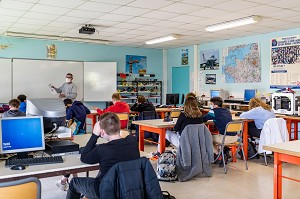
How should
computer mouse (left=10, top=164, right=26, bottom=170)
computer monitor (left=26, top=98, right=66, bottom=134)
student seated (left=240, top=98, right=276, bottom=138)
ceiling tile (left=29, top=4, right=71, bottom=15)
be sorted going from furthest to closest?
student seated (left=240, top=98, right=276, bottom=138)
ceiling tile (left=29, top=4, right=71, bottom=15)
computer monitor (left=26, top=98, right=66, bottom=134)
computer mouse (left=10, top=164, right=26, bottom=170)

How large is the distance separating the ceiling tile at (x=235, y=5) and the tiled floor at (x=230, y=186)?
2.74 m

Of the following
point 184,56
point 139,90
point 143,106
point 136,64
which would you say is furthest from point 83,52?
point 143,106

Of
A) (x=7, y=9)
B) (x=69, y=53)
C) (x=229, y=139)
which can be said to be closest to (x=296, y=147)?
(x=229, y=139)

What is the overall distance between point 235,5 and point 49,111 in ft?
12.8

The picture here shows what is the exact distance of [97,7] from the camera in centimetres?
562

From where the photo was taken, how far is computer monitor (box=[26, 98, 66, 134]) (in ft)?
9.69


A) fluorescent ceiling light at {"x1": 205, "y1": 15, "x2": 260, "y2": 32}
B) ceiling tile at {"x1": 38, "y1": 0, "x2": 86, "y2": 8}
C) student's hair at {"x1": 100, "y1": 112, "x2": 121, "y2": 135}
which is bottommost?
student's hair at {"x1": 100, "y1": 112, "x2": 121, "y2": 135}

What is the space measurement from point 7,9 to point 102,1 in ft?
6.12

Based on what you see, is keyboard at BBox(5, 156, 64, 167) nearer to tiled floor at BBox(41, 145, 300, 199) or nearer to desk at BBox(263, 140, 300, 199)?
tiled floor at BBox(41, 145, 300, 199)

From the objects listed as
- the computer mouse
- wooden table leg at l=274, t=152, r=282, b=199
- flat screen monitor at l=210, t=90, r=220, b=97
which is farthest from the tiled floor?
flat screen monitor at l=210, t=90, r=220, b=97

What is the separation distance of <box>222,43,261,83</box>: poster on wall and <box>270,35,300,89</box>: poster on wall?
18.5 inches

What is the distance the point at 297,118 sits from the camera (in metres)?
6.25

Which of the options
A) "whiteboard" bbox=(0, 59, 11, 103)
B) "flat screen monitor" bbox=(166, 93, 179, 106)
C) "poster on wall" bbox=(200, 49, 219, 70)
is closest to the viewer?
"whiteboard" bbox=(0, 59, 11, 103)

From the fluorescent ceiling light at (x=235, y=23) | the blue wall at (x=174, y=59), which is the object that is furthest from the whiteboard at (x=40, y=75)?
the fluorescent ceiling light at (x=235, y=23)
